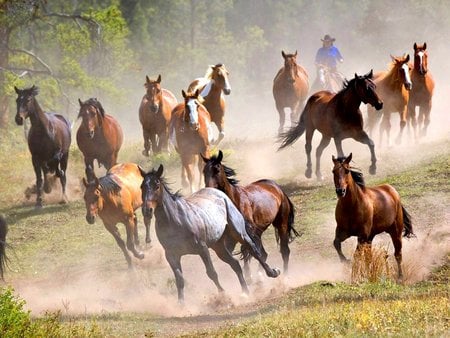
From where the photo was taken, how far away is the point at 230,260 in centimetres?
1455

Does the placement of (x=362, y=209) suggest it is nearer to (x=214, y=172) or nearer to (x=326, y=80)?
(x=214, y=172)

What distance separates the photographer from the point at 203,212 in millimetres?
13914

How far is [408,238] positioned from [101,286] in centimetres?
529

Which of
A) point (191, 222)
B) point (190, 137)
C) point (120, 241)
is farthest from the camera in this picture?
point (190, 137)

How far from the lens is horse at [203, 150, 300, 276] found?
1462cm

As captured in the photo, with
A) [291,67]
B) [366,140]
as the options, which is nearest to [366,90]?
[366,140]

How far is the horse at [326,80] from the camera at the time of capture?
30.5 m

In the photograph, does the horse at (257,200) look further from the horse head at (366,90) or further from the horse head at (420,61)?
the horse head at (420,61)

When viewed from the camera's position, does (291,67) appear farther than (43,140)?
Yes

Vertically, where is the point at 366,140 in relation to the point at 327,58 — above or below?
below

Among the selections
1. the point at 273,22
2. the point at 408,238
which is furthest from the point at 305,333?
the point at 273,22

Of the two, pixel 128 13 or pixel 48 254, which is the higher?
→ pixel 128 13

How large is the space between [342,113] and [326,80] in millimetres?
9638

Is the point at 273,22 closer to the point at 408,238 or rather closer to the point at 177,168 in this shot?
the point at 177,168
